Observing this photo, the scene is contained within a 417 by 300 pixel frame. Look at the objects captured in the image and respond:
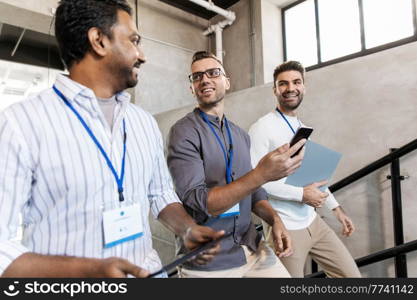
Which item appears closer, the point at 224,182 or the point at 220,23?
the point at 224,182

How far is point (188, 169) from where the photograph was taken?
1307mm

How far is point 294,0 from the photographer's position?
196 inches

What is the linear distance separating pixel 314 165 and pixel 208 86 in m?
0.69

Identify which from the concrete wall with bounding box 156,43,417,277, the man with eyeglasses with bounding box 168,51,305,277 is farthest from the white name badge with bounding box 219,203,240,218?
the concrete wall with bounding box 156,43,417,277

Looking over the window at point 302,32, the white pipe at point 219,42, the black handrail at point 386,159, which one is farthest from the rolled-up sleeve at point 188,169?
the white pipe at point 219,42

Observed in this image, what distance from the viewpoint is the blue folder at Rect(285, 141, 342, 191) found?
1.51 metres

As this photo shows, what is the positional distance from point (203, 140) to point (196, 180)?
0.70 feet

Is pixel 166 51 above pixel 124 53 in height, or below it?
above

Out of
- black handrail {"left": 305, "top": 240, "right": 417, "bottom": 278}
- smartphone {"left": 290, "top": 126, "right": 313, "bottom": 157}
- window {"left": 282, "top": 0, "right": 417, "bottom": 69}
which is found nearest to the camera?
smartphone {"left": 290, "top": 126, "right": 313, "bottom": 157}

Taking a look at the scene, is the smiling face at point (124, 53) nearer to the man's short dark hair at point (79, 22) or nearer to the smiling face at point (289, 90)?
the man's short dark hair at point (79, 22)

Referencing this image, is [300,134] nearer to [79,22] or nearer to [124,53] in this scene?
[124,53]

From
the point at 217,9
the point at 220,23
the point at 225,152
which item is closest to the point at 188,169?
the point at 225,152

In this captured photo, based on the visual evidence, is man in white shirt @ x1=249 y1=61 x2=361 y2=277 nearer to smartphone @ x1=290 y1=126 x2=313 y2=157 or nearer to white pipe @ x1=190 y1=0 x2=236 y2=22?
smartphone @ x1=290 y1=126 x2=313 y2=157

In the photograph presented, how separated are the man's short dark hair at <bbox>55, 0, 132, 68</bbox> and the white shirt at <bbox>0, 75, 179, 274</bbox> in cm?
11
